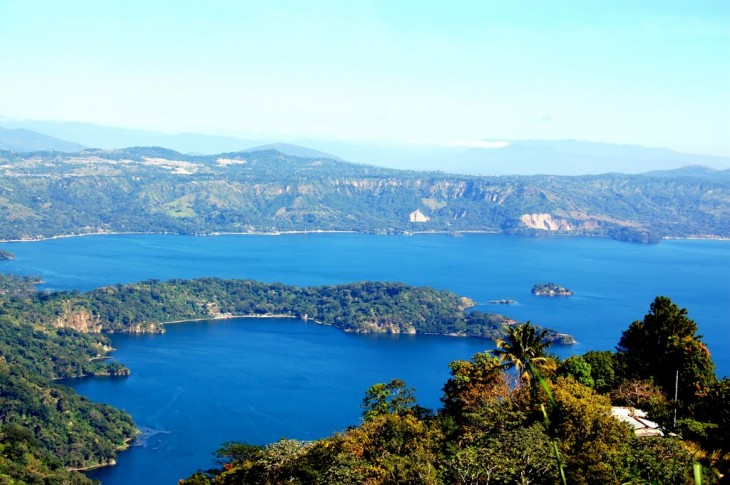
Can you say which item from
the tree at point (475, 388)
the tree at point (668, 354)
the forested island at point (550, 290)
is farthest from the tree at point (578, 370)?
the forested island at point (550, 290)

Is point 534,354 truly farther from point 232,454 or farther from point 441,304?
point 441,304

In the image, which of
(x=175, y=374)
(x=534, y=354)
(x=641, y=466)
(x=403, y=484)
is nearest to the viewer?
(x=641, y=466)

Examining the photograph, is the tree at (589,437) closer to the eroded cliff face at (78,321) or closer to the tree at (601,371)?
the tree at (601,371)

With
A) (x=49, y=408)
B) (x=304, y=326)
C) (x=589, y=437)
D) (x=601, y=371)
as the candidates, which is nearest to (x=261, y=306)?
(x=304, y=326)

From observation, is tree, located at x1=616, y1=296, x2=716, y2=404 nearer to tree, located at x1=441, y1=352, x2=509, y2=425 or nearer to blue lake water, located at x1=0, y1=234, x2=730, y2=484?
tree, located at x1=441, y1=352, x2=509, y2=425

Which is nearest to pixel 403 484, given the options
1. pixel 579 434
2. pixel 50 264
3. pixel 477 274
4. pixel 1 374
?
pixel 579 434

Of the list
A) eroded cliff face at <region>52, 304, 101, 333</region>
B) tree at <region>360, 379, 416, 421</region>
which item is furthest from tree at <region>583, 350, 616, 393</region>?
eroded cliff face at <region>52, 304, 101, 333</region>
